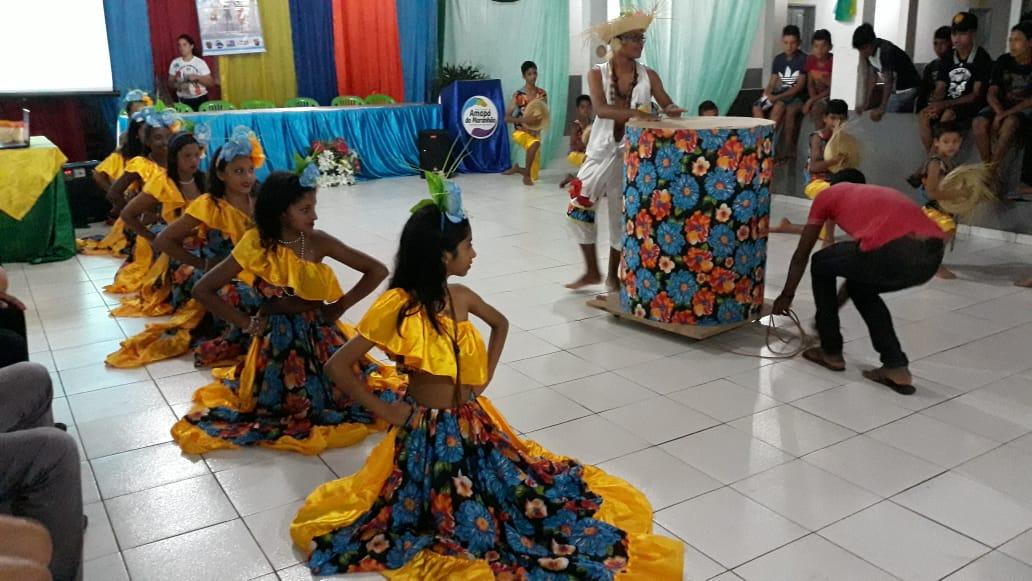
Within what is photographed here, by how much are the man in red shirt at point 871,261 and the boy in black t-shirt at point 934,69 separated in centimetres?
325

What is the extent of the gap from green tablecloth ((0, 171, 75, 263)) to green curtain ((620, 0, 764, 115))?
5.18m

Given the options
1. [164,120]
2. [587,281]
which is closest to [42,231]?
[164,120]

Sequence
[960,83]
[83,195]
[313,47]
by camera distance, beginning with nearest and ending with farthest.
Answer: [960,83]
[83,195]
[313,47]

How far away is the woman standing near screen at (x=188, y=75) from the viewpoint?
9148 mm

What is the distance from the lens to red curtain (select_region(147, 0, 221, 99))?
9.16 metres

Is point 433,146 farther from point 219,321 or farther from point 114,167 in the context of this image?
point 219,321

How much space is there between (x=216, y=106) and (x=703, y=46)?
5.17 m

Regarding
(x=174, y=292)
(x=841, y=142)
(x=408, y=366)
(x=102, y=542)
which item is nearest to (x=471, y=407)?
(x=408, y=366)

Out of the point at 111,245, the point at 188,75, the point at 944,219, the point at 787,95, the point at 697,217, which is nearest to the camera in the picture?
the point at 697,217

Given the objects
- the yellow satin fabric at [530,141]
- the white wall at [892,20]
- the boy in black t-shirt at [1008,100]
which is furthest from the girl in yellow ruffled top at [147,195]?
the white wall at [892,20]

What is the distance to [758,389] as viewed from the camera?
348cm

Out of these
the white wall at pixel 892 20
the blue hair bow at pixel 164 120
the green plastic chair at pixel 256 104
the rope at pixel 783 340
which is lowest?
the rope at pixel 783 340

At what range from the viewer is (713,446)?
2980 millimetres

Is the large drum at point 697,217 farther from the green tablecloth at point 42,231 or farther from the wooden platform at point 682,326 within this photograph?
the green tablecloth at point 42,231
